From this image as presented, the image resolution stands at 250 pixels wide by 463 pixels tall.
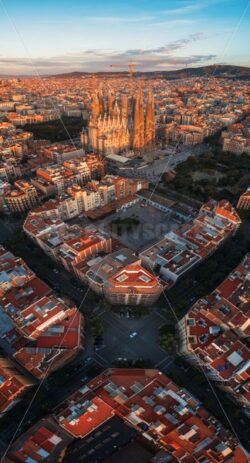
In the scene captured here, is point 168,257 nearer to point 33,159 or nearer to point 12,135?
point 33,159

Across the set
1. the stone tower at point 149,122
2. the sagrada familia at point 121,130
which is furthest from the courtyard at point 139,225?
the stone tower at point 149,122

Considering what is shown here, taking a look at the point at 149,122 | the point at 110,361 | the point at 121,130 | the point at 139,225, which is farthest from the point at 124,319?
the point at 149,122

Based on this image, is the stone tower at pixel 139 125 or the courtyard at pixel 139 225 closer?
the courtyard at pixel 139 225

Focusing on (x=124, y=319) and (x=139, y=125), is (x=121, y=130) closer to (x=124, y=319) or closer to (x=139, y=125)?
(x=139, y=125)

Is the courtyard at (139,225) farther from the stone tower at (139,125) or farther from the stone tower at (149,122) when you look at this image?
the stone tower at (149,122)

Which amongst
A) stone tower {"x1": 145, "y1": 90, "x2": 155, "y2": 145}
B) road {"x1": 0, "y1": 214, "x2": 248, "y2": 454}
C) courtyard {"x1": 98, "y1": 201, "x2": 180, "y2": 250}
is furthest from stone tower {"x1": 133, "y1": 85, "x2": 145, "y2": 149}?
road {"x1": 0, "y1": 214, "x2": 248, "y2": 454}

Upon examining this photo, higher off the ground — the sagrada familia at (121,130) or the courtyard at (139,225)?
the sagrada familia at (121,130)

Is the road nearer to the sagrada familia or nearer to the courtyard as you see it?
the courtyard
